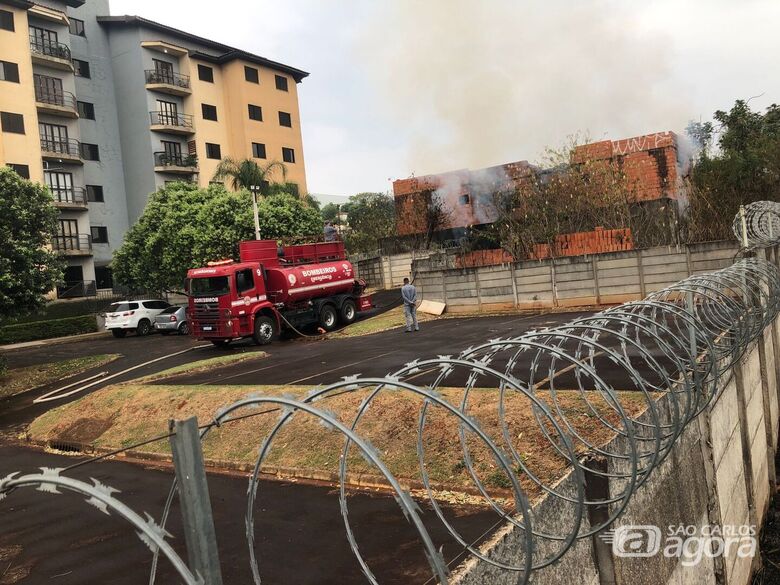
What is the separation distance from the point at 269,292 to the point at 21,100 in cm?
2434

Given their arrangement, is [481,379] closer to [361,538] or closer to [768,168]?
[361,538]

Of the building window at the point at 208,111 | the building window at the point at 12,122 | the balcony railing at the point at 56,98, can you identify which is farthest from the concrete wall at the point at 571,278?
the balcony railing at the point at 56,98

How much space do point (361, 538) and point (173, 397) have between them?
6.37 metres

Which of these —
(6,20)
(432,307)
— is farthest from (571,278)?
(6,20)

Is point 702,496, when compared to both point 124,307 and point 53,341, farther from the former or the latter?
point 53,341

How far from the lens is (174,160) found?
40750 mm

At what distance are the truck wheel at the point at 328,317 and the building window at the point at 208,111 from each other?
26.7 metres

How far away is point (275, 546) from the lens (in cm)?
516

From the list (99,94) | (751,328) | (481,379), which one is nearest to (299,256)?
(481,379)

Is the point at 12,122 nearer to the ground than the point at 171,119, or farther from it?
nearer to the ground

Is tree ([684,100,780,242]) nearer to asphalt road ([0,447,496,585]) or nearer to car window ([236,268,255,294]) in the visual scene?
car window ([236,268,255,294])

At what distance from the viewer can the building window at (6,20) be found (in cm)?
3294

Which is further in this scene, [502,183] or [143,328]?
[502,183]

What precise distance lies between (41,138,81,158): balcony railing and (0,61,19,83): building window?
12.2ft
